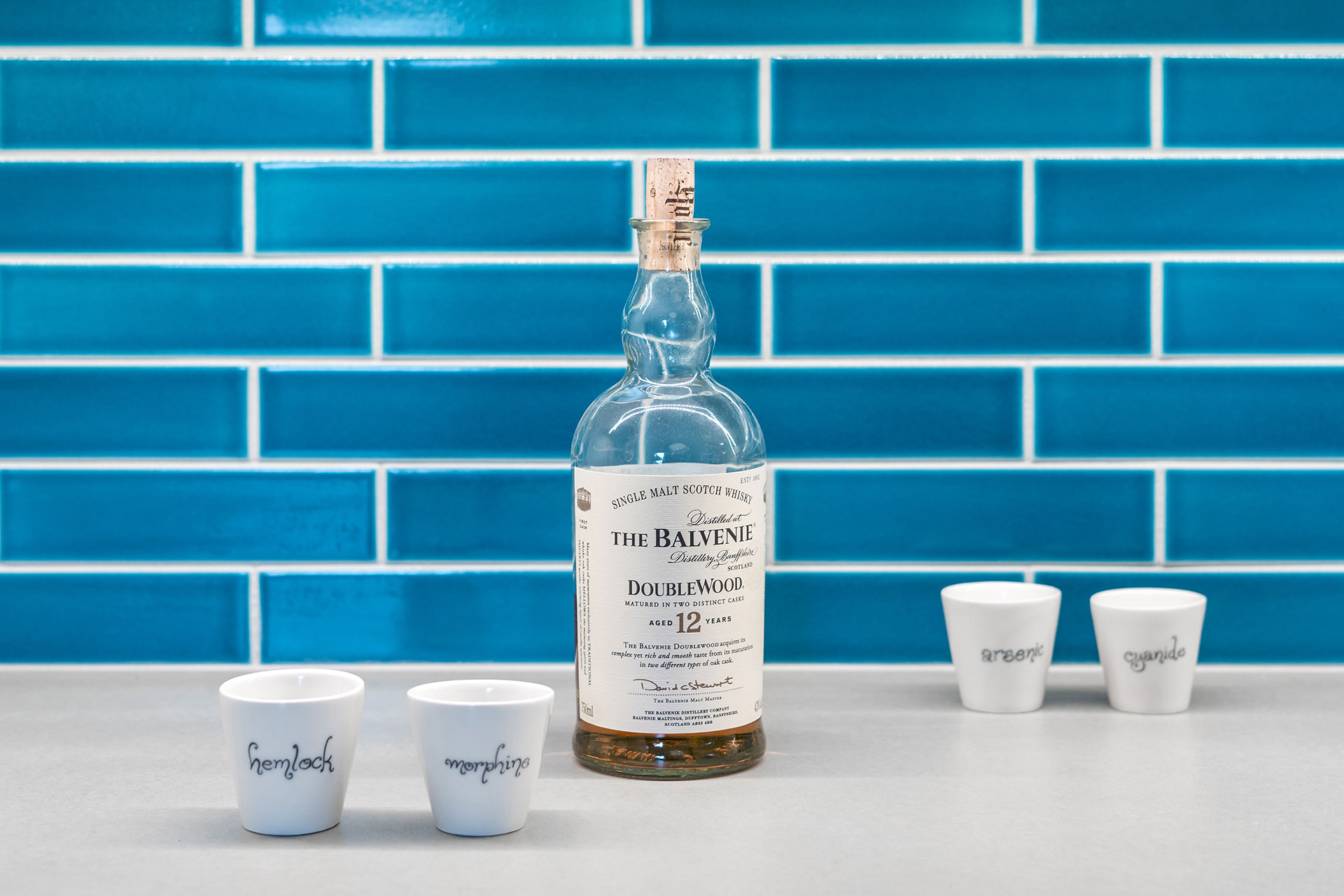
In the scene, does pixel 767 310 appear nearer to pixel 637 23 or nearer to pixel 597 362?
pixel 597 362

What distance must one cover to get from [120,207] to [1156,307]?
2.77 ft

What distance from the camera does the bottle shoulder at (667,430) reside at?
0.77 metres

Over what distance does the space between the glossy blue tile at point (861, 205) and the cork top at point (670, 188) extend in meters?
0.24

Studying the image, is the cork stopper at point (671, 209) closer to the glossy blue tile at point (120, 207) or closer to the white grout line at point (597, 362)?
the white grout line at point (597, 362)

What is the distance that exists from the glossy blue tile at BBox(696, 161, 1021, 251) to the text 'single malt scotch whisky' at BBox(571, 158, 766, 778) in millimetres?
224

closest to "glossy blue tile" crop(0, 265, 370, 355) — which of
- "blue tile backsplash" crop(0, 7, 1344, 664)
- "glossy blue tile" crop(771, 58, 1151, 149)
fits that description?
"blue tile backsplash" crop(0, 7, 1344, 664)

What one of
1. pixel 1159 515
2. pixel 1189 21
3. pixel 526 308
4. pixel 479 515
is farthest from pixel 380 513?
pixel 1189 21

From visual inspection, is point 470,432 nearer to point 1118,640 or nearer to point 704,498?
point 704,498

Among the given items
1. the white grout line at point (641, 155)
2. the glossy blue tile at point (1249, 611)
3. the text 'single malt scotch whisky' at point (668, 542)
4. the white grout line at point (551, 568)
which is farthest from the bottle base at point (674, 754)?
Result: the white grout line at point (641, 155)

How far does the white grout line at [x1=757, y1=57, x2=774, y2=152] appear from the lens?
38.1 inches

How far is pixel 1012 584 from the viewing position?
3.01ft

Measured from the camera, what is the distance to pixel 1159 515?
99cm

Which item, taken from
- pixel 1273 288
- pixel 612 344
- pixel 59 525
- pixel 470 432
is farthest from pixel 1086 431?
pixel 59 525

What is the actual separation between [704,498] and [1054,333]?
412 mm
